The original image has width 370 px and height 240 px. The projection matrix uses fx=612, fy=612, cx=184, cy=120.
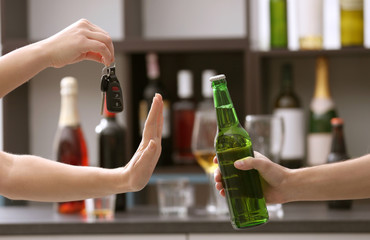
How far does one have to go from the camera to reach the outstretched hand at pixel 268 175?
0.92 metres

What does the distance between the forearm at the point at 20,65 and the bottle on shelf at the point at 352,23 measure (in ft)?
→ 4.72

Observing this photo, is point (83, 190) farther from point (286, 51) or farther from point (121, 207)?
point (286, 51)

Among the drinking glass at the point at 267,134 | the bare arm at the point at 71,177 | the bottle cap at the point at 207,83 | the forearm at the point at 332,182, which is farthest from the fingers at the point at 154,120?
the bottle cap at the point at 207,83

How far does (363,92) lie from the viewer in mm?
2328

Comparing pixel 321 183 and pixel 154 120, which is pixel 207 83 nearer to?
pixel 321 183

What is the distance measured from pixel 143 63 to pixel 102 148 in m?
0.70

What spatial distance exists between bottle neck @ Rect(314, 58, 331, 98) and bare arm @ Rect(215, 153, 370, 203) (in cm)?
117

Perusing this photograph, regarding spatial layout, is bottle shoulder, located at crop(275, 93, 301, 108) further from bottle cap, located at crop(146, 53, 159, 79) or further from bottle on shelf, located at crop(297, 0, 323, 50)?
bottle cap, located at crop(146, 53, 159, 79)

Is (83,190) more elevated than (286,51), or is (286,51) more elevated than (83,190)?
(286,51)

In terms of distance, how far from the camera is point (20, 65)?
0.86m

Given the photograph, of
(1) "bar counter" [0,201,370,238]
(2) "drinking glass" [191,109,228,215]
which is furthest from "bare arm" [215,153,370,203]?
(2) "drinking glass" [191,109,228,215]

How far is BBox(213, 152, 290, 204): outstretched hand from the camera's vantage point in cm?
92

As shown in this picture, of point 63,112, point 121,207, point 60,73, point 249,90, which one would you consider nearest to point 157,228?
point 121,207

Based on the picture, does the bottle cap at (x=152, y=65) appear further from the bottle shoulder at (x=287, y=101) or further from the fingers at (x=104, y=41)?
the fingers at (x=104, y=41)
